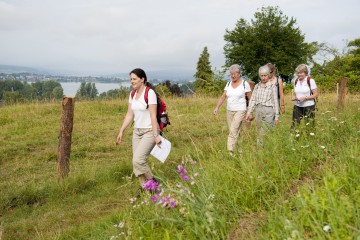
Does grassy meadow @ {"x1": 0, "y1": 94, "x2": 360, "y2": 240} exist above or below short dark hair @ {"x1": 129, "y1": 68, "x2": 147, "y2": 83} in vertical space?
below

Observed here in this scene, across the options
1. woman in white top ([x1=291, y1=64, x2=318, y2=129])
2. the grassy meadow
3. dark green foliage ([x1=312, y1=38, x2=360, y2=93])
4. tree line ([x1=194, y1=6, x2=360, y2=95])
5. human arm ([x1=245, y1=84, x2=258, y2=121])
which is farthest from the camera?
tree line ([x1=194, y1=6, x2=360, y2=95])

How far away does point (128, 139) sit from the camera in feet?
34.1

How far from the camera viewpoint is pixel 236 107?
6539 mm

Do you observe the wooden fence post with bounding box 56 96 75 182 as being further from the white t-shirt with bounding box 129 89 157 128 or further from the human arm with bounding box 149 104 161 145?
the human arm with bounding box 149 104 161 145

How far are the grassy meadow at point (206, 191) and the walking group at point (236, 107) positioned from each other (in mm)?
334

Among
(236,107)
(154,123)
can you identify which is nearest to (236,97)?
(236,107)

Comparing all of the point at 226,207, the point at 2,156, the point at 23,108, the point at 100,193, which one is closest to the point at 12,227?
the point at 100,193

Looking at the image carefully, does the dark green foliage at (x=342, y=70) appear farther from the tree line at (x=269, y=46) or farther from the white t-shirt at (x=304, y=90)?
the white t-shirt at (x=304, y=90)

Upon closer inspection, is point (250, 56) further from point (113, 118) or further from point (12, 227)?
point (12, 227)

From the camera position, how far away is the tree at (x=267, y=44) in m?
44.2

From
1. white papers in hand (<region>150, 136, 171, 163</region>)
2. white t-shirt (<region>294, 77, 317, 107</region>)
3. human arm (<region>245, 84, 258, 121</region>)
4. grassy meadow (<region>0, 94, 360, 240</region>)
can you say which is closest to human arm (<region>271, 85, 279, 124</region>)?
human arm (<region>245, 84, 258, 121</region>)

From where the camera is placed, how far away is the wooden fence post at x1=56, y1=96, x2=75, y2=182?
21.2 ft

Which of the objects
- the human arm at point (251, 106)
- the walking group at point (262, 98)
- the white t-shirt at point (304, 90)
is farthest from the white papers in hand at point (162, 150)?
the white t-shirt at point (304, 90)

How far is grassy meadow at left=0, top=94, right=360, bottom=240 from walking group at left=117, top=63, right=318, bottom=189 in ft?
1.10
